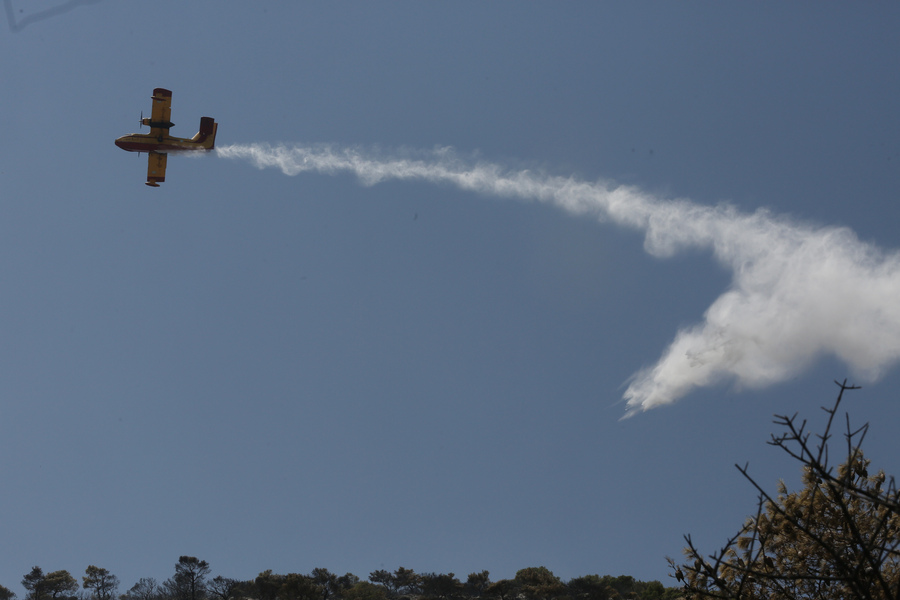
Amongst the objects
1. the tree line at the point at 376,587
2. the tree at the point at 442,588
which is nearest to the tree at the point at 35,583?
the tree line at the point at 376,587

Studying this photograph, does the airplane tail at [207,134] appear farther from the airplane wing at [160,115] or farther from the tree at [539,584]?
the tree at [539,584]

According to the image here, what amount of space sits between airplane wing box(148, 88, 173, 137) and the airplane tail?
10.3 ft

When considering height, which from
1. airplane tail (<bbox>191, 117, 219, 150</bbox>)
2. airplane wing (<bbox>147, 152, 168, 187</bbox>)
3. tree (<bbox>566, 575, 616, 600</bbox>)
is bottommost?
tree (<bbox>566, 575, 616, 600</bbox>)

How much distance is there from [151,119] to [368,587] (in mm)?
64407

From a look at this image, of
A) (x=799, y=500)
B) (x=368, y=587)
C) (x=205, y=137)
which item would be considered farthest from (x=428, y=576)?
(x=799, y=500)

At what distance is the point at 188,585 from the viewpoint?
9538cm

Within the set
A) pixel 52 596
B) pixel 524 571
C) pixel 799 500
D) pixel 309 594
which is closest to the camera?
pixel 799 500

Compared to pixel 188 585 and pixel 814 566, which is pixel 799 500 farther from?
pixel 188 585

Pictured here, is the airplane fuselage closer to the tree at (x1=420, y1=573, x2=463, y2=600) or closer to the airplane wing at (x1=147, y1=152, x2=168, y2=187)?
the airplane wing at (x1=147, y1=152, x2=168, y2=187)

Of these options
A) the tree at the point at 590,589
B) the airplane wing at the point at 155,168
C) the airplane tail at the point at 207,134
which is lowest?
the tree at the point at 590,589

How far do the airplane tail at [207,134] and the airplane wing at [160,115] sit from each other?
314cm

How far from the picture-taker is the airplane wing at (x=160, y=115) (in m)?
71.6

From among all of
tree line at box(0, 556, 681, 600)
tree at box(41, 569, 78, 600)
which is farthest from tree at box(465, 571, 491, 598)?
tree at box(41, 569, 78, 600)

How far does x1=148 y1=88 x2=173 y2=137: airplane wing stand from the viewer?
235 ft
